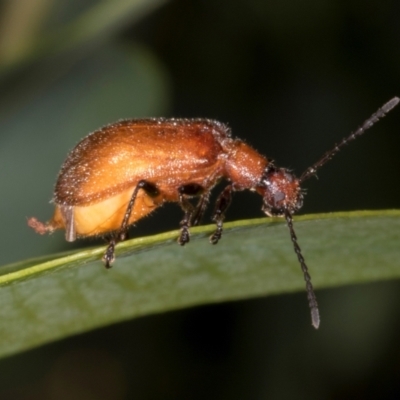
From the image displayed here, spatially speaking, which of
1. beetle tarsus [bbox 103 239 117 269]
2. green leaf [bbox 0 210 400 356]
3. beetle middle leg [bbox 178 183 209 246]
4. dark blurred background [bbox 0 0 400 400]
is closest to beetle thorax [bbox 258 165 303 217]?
beetle middle leg [bbox 178 183 209 246]

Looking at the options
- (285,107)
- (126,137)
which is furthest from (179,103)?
(126,137)

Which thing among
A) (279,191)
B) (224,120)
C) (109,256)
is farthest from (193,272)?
(224,120)

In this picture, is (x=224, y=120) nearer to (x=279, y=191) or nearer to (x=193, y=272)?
(x=279, y=191)

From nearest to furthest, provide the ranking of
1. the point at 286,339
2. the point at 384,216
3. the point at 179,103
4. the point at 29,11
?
1. the point at 384,216
2. the point at 29,11
3. the point at 286,339
4. the point at 179,103

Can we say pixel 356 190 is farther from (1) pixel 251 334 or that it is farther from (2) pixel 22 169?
(2) pixel 22 169

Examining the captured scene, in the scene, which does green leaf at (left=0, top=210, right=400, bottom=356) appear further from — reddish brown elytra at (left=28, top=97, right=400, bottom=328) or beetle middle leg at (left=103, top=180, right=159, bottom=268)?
reddish brown elytra at (left=28, top=97, right=400, bottom=328)

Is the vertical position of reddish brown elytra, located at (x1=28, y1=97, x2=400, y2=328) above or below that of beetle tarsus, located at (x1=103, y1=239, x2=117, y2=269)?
above

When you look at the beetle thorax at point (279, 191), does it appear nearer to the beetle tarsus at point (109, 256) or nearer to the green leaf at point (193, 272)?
the green leaf at point (193, 272)
